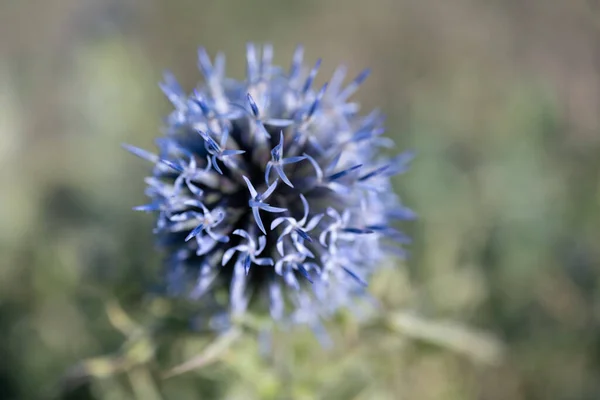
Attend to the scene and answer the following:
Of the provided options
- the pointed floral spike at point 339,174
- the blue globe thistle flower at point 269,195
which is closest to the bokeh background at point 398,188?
the blue globe thistle flower at point 269,195

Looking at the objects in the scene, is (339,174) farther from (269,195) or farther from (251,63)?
(251,63)

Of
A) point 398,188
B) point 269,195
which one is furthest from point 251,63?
point 398,188

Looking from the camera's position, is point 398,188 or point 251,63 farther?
point 398,188

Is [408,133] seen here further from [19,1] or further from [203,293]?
[19,1]

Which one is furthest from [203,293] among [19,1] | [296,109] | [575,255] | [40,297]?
[19,1]

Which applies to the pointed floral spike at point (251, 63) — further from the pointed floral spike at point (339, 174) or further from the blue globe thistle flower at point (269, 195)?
the pointed floral spike at point (339, 174)

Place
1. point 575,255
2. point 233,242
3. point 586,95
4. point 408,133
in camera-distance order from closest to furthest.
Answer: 1. point 233,242
2. point 575,255
3. point 408,133
4. point 586,95
